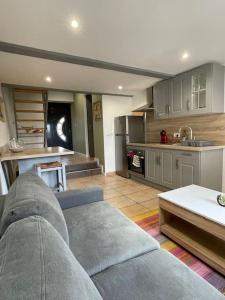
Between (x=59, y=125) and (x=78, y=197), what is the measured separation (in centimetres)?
645

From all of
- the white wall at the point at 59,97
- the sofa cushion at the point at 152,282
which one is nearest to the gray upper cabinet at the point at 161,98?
the sofa cushion at the point at 152,282

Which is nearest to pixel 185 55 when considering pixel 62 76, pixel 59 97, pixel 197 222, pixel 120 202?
pixel 62 76

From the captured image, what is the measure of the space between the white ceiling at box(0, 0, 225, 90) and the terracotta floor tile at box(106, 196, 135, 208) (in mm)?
2274

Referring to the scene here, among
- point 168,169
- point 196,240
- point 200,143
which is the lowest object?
point 196,240

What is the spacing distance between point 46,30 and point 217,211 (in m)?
2.40

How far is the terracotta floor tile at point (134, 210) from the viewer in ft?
8.62

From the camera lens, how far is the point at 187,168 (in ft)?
9.71

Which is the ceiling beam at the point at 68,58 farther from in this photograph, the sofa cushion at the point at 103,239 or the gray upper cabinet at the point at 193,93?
the sofa cushion at the point at 103,239

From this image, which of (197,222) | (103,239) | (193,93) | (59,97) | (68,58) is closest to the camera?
(103,239)

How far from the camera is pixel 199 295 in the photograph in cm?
83

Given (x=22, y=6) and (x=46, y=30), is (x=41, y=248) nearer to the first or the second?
(x=22, y=6)

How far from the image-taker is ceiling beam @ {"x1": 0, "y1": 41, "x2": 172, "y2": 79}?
2.13 metres

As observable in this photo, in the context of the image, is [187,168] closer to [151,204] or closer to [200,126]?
[151,204]

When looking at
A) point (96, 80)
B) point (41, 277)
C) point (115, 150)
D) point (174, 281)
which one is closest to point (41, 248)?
point (41, 277)
